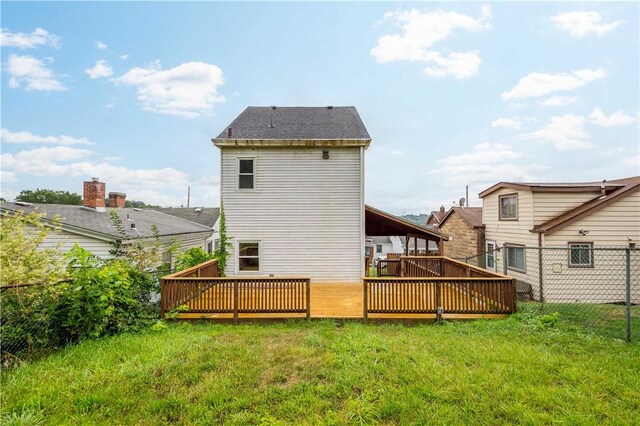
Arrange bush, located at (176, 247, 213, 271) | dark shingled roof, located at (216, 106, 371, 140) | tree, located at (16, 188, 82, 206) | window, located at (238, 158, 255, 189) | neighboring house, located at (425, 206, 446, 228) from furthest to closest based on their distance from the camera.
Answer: tree, located at (16, 188, 82, 206) < neighboring house, located at (425, 206, 446, 228) < dark shingled roof, located at (216, 106, 371, 140) < window, located at (238, 158, 255, 189) < bush, located at (176, 247, 213, 271)

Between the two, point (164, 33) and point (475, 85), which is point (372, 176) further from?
point (164, 33)

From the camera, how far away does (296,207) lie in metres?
9.96

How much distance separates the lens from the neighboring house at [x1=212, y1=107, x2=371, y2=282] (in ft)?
32.5

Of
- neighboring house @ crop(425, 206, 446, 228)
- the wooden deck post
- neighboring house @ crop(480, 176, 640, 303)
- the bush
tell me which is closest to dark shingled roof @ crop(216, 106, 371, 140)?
the bush

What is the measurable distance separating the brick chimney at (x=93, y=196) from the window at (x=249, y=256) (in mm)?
9083

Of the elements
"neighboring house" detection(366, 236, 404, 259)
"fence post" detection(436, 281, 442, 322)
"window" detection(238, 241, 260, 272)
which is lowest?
"neighboring house" detection(366, 236, 404, 259)

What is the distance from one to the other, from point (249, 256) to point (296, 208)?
2451mm

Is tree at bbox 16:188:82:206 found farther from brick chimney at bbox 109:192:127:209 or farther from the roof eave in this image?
the roof eave

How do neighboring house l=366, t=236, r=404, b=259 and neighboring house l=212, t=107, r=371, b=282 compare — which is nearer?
neighboring house l=212, t=107, r=371, b=282

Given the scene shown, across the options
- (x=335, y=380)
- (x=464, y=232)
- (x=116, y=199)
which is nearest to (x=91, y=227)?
(x=116, y=199)

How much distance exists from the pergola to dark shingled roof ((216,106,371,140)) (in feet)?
9.61

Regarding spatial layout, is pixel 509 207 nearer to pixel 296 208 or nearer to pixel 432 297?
pixel 432 297

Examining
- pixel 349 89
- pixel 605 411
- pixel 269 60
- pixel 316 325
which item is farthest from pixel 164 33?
pixel 605 411

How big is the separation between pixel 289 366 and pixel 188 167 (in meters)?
32.5
